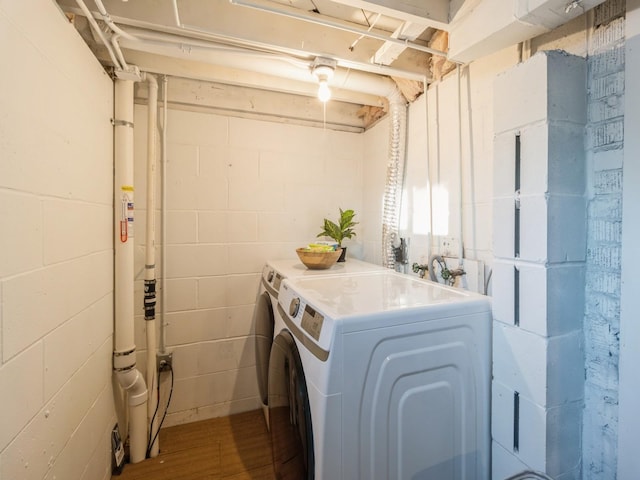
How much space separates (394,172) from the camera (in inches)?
74.5

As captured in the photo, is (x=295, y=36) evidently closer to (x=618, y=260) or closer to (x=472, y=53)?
(x=472, y=53)

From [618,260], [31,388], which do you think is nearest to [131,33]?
[31,388]

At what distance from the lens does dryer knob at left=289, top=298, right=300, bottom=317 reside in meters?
1.13

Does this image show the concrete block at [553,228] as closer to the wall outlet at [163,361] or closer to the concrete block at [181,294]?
the concrete block at [181,294]

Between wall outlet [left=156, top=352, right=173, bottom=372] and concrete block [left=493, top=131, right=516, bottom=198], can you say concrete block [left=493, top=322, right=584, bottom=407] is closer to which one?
concrete block [left=493, top=131, right=516, bottom=198]

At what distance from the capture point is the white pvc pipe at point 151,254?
5.80 feet

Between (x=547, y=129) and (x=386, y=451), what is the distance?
112 cm

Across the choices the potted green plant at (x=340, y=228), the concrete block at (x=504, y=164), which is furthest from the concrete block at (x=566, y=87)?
the potted green plant at (x=340, y=228)

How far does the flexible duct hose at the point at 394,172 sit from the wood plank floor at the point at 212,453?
1.38 metres

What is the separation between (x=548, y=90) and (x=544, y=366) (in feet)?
2.83

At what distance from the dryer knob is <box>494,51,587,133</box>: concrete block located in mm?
996

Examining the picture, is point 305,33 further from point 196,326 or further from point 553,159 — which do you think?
point 196,326

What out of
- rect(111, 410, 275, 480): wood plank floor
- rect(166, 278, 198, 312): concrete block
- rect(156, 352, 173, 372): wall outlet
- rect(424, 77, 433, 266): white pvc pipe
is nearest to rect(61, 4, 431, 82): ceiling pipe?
rect(424, 77, 433, 266): white pvc pipe

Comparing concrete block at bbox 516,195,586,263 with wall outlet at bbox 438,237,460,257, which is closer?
concrete block at bbox 516,195,586,263
